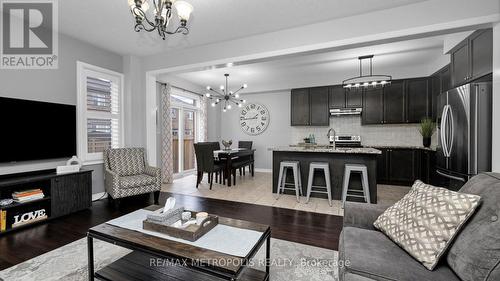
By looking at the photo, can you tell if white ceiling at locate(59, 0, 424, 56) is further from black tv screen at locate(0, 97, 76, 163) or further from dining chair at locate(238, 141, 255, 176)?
dining chair at locate(238, 141, 255, 176)

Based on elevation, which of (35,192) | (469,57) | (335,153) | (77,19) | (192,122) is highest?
(77,19)

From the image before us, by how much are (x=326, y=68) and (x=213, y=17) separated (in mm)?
3189

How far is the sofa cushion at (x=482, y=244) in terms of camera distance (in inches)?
36.4

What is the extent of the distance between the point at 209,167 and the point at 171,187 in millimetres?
1029

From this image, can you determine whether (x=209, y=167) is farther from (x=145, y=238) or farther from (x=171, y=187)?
(x=145, y=238)

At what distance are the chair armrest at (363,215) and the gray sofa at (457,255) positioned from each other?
258 millimetres

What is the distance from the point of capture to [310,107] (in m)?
5.74

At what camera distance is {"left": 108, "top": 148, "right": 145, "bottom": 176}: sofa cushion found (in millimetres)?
3701

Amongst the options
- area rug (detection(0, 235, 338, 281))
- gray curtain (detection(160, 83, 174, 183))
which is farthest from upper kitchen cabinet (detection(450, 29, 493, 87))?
gray curtain (detection(160, 83, 174, 183))

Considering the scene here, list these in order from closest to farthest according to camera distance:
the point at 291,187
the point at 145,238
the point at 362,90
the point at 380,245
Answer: the point at 380,245 → the point at 145,238 → the point at 291,187 → the point at 362,90

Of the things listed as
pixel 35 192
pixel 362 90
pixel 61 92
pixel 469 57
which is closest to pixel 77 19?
pixel 61 92

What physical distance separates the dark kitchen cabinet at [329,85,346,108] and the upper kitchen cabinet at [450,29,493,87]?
7.31ft

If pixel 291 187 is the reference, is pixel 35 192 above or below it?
above

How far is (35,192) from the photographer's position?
107 inches
